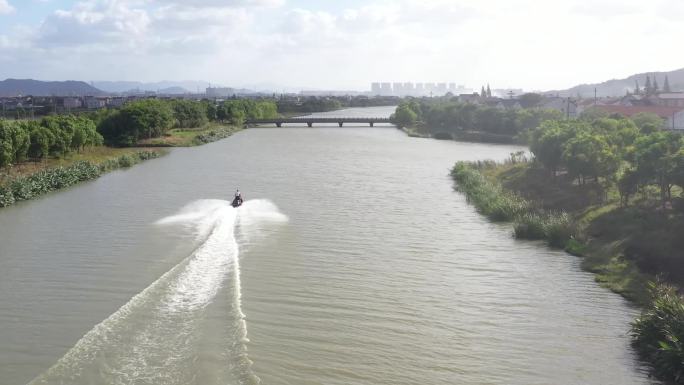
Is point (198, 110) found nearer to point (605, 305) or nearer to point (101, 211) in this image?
point (101, 211)

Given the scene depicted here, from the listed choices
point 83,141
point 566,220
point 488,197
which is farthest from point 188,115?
point 566,220

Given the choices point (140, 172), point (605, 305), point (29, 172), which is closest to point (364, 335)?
point (605, 305)

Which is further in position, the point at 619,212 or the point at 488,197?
the point at 488,197

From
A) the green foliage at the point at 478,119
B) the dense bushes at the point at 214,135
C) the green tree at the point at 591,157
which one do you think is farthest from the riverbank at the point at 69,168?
the green foliage at the point at 478,119

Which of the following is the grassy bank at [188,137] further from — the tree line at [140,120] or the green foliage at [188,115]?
the green foliage at [188,115]

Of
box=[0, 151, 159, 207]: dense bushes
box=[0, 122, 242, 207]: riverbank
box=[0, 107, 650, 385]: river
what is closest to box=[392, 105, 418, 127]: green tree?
box=[0, 122, 242, 207]: riverbank

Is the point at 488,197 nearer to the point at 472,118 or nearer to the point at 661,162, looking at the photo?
the point at 661,162
